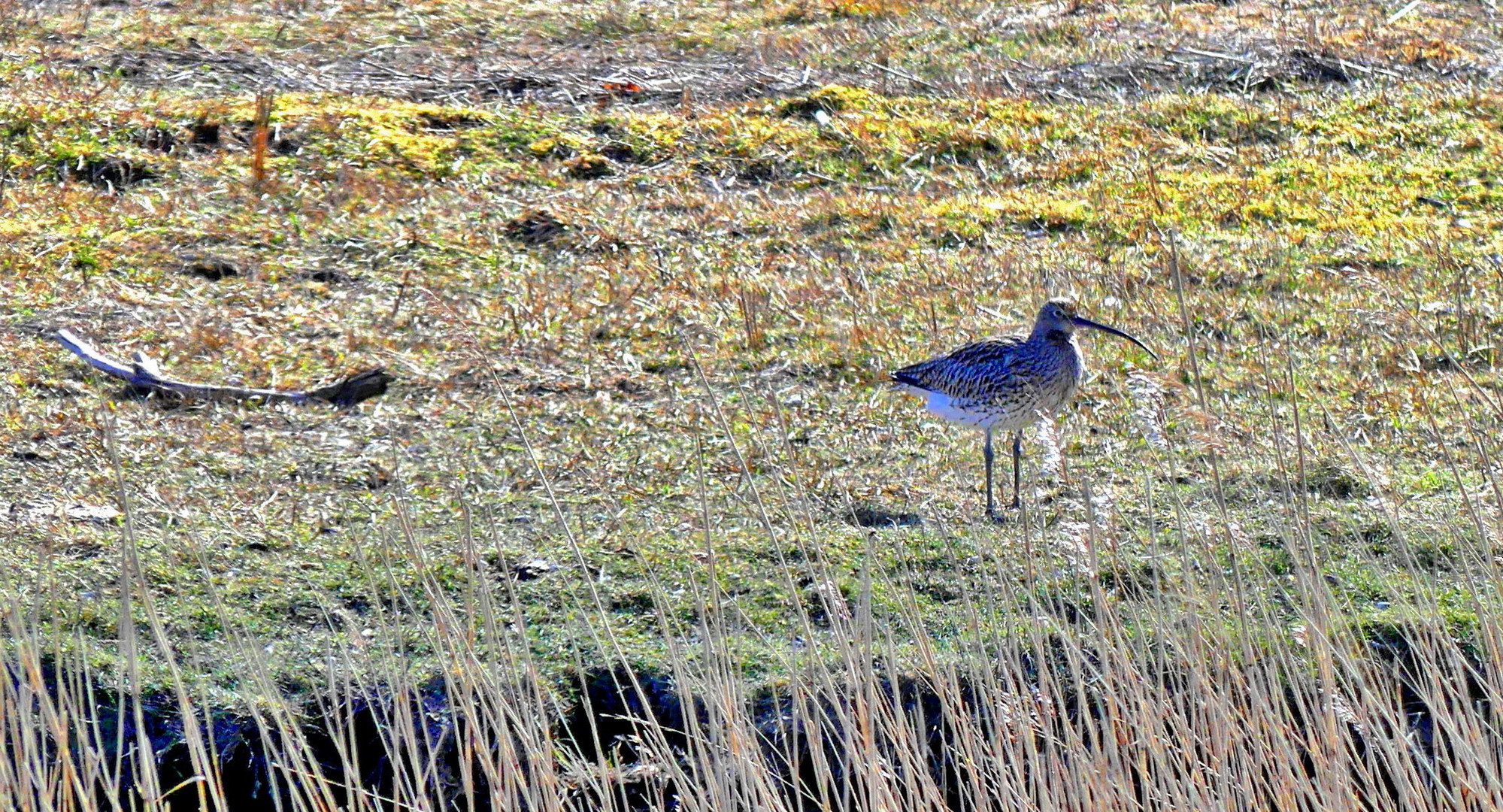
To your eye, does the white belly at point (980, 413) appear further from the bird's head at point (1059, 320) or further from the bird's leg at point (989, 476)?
the bird's head at point (1059, 320)

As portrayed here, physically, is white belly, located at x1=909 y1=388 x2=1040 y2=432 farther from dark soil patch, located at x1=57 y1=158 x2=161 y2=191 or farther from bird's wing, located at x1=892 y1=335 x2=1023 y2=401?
dark soil patch, located at x1=57 y1=158 x2=161 y2=191

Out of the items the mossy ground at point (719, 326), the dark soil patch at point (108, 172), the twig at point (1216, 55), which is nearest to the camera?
the mossy ground at point (719, 326)

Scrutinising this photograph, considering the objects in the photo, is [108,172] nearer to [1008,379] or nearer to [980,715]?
[1008,379]

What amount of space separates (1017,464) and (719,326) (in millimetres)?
1860

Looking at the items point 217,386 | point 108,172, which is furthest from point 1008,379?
point 108,172

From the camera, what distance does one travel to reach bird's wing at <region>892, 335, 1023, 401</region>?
6.18 metres

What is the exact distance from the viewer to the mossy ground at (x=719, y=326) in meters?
5.28

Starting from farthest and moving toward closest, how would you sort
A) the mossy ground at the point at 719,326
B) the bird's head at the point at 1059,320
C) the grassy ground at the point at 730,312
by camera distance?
the bird's head at the point at 1059,320, the mossy ground at the point at 719,326, the grassy ground at the point at 730,312

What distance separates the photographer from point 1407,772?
3.55 meters

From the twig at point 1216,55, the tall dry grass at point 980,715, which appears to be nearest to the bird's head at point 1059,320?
the tall dry grass at point 980,715

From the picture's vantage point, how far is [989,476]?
6.18 meters

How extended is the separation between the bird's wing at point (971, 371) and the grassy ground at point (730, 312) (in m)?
0.30

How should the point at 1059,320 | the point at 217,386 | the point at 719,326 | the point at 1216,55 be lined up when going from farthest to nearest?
1. the point at 1216,55
2. the point at 719,326
3. the point at 217,386
4. the point at 1059,320

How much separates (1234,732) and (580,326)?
4520mm
